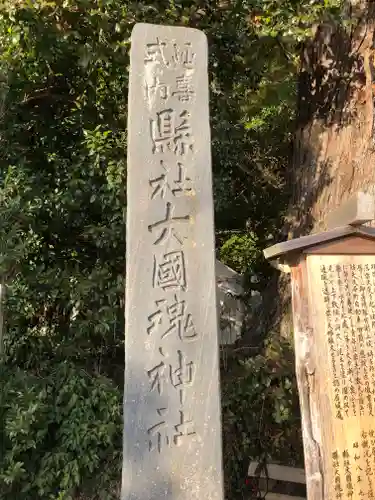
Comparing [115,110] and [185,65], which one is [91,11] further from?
[185,65]

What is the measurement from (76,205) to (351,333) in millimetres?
2651

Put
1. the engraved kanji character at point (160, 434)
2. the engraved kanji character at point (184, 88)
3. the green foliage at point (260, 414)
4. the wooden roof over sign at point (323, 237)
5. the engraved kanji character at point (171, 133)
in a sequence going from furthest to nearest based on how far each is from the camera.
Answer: the green foliage at point (260, 414) → the engraved kanji character at point (184, 88) → the engraved kanji character at point (171, 133) → the wooden roof over sign at point (323, 237) → the engraved kanji character at point (160, 434)

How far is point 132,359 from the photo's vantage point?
8.57 feet

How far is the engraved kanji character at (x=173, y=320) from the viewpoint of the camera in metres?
2.66

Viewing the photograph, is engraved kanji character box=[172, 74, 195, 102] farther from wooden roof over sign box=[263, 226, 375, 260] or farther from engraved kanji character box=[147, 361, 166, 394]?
engraved kanji character box=[147, 361, 166, 394]

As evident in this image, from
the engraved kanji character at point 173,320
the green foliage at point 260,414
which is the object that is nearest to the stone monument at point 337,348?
the engraved kanji character at point 173,320

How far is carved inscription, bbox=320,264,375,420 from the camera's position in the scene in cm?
250

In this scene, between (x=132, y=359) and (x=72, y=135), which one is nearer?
(x=132, y=359)

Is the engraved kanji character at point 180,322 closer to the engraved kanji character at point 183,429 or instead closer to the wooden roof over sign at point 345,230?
the engraved kanji character at point 183,429

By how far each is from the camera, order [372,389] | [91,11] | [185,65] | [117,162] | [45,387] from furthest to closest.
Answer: [117,162]
[91,11]
[45,387]
[185,65]
[372,389]

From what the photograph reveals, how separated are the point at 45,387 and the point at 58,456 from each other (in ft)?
1.68

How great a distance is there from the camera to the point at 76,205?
4328mm

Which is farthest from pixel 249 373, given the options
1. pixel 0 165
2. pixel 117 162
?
pixel 0 165

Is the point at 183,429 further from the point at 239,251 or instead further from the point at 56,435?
the point at 239,251
